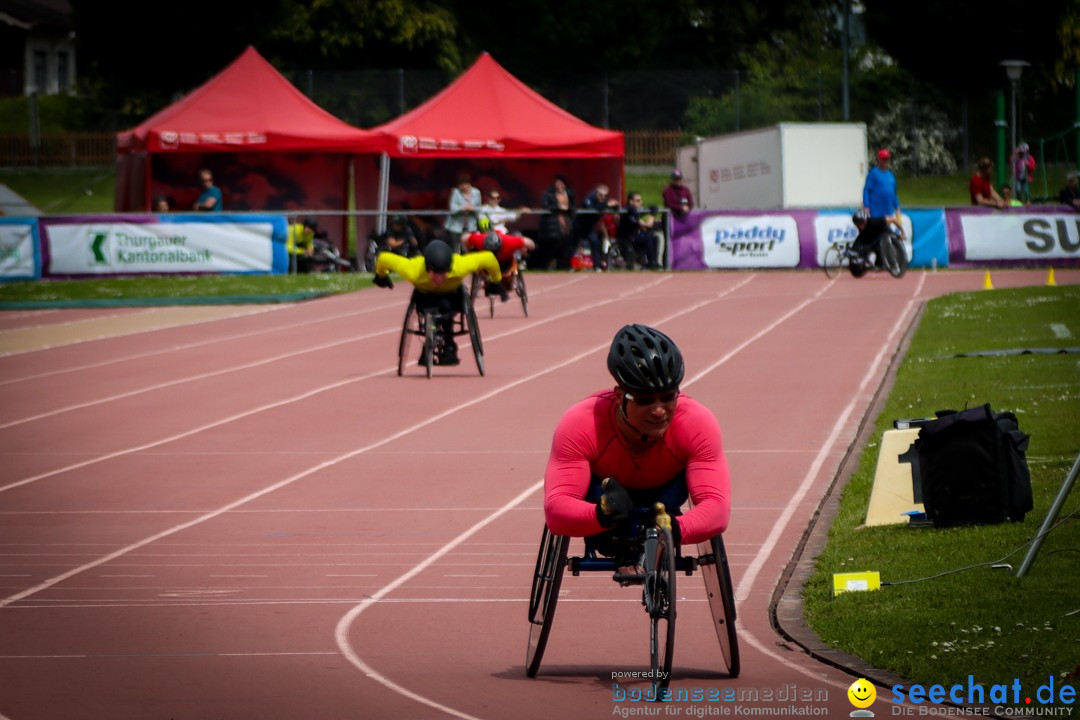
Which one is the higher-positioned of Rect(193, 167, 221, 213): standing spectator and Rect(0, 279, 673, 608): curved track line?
Rect(193, 167, 221, 213): standing spectator

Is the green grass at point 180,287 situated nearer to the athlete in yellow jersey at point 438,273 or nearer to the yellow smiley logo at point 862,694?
the athlete in yellow jersey at point 438,273

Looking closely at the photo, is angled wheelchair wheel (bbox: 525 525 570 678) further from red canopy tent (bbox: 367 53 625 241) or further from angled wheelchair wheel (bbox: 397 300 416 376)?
red canopy tent (bbox: 367 53 625 241)

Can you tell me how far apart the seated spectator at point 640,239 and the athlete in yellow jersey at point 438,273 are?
1681 cm

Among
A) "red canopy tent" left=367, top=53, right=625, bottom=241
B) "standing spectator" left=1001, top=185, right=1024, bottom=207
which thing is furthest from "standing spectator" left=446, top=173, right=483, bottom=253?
"standing spectator" left=1001, top=185, right=1024, bottom=207

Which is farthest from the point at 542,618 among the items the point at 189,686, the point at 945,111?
the point at 945,111

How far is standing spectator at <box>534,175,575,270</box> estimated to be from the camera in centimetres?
3666

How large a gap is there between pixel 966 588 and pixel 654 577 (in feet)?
8.98

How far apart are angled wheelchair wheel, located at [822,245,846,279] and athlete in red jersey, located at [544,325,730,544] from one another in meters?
26.7

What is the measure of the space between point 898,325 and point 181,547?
51.0ft

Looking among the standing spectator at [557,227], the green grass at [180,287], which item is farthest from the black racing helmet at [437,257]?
the standing spectator at [557,227]

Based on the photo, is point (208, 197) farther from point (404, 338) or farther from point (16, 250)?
point (404, 338)

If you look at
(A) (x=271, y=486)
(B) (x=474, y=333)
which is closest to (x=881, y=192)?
(B) (x=474, y=333)

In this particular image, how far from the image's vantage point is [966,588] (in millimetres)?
8938

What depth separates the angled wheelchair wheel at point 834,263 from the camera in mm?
33497
